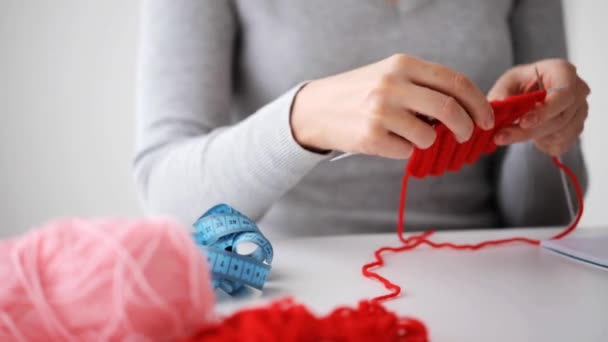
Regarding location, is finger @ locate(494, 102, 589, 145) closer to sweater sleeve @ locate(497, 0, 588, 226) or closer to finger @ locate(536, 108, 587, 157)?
finger @ locate(536, 108, 587, 157)

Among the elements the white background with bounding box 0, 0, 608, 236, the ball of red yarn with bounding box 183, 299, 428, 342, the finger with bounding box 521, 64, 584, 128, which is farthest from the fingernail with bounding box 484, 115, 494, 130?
the white background with bounding box 0, 0, 608, 236

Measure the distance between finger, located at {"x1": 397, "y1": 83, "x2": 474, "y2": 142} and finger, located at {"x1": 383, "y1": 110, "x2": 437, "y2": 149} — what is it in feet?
0.04

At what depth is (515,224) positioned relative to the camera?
105 centimetres

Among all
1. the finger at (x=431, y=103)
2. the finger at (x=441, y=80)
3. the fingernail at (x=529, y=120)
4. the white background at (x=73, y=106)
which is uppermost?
the finger at (x=441, y=80)

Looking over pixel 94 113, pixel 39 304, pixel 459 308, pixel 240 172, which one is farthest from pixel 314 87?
pixel 94 113

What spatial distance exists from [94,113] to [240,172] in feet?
3.89

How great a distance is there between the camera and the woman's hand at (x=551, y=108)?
72 centimetres

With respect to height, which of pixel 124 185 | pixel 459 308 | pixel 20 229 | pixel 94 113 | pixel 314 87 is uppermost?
pixel 314 87

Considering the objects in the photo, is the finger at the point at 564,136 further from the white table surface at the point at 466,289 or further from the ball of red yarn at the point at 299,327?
the ball of red yarn at the point at 299,327

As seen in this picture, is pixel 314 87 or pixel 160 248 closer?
pixel 160 248

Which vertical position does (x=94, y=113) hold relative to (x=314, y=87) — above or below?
below

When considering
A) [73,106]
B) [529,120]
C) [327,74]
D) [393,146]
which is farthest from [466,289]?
[73,106]

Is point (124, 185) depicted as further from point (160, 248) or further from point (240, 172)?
point (160, 248)

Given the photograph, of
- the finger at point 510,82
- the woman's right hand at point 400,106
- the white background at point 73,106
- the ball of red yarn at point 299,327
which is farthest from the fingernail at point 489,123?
the white background at point 73,106
